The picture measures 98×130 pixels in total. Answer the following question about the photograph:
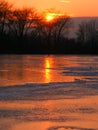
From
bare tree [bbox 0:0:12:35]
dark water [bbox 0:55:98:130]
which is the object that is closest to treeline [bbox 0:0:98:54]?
bare tree [bbox 0:0:12:35]

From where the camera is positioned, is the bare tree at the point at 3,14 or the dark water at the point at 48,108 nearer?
the dark water at the point at 48,108

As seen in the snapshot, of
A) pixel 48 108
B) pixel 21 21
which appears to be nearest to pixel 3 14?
pixel 21 21

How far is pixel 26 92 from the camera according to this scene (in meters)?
18.2

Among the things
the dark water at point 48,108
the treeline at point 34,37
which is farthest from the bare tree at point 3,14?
the dark water at point 48,108

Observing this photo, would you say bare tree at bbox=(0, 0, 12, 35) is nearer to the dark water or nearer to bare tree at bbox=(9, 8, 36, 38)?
bare tree at bbox=(9, 8, 36, 38)

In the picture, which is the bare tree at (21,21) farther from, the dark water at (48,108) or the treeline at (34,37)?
the dark water at (48,108)

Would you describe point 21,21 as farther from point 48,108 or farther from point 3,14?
point 48,108

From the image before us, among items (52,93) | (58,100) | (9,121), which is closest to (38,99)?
(58,100)

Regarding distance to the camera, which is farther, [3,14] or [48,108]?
[3,14]

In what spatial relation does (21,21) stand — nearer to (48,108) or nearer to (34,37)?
(34,37)

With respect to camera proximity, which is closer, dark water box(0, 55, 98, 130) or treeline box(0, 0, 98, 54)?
dark water box(0, 55, 98, 130)

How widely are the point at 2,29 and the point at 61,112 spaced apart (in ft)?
291

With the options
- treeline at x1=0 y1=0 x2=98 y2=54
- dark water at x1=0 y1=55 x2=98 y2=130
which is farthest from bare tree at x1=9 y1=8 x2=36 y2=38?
dark water at x1=0 y1=55 x2=98 y2=130

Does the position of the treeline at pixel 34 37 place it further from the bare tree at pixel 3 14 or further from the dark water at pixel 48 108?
the dark water at pixel 48 108
